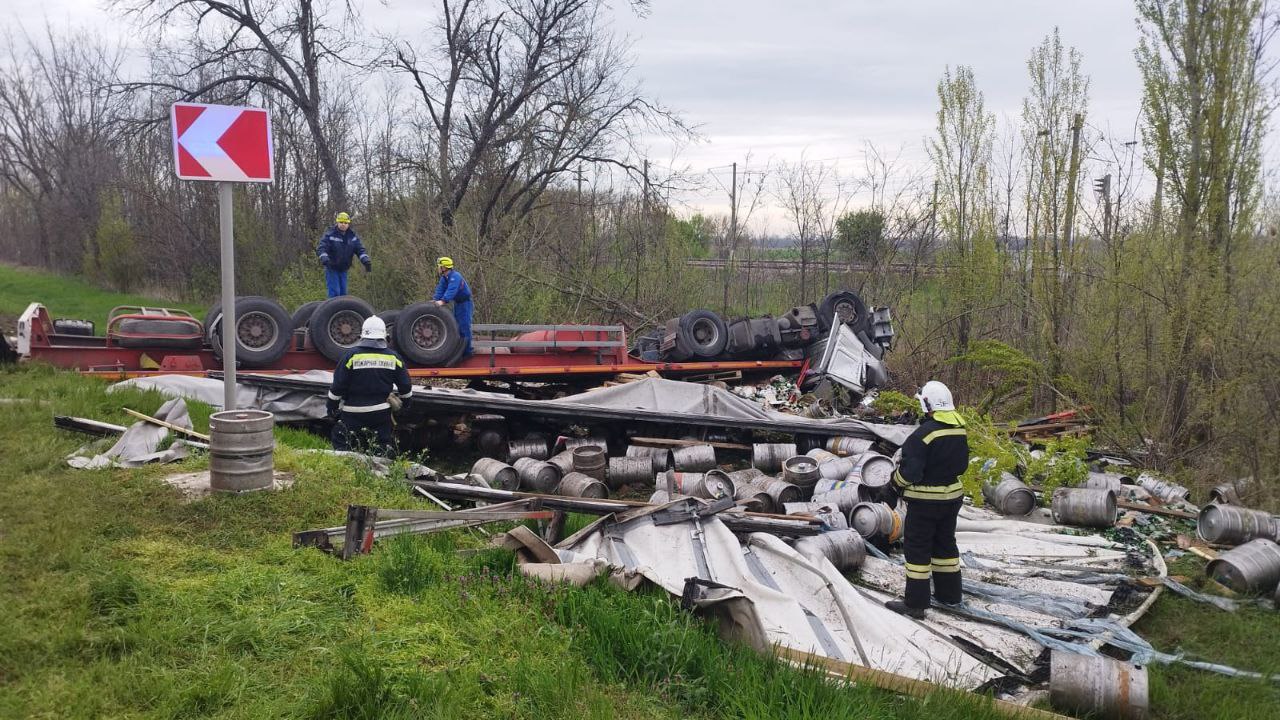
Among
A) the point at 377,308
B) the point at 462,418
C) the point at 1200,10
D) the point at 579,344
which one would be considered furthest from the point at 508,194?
Answer: the point at 1200,10

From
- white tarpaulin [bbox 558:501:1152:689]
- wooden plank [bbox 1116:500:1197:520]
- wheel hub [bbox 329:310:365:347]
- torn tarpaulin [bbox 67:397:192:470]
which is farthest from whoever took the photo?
wheel hub [bbox 329:310:365:347]

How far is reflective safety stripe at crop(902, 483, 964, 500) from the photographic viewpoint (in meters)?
5.50

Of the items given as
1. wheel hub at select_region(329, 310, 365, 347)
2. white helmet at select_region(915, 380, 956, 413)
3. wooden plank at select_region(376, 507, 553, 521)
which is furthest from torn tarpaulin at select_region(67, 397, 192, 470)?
white helmet at select_region(915, 380, 956, 413)

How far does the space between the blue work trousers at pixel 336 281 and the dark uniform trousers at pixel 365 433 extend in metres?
5.45

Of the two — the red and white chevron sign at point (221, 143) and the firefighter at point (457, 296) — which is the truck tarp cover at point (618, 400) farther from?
the red and white chevron sign at point (221, 143)

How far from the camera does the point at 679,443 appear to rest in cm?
965

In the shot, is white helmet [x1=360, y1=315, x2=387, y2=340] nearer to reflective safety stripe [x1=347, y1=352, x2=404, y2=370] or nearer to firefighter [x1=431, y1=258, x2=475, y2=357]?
reflective safety stripe [x1=347, y1=352, x2=404, y2=370]

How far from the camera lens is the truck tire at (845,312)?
42.3 feet

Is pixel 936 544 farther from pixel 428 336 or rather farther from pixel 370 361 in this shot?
pixel 428 336

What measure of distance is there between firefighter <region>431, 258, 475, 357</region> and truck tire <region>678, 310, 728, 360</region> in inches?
124

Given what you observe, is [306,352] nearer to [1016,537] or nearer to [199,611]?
[199,611]

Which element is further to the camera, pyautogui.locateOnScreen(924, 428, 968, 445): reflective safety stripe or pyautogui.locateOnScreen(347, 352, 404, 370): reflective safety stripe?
pyautogui.locateOnScreen(347, 352, 404, 370): reflective safety stripe

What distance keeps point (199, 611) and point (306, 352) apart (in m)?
7.51

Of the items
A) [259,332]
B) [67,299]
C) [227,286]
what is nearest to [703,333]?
[259,332]
